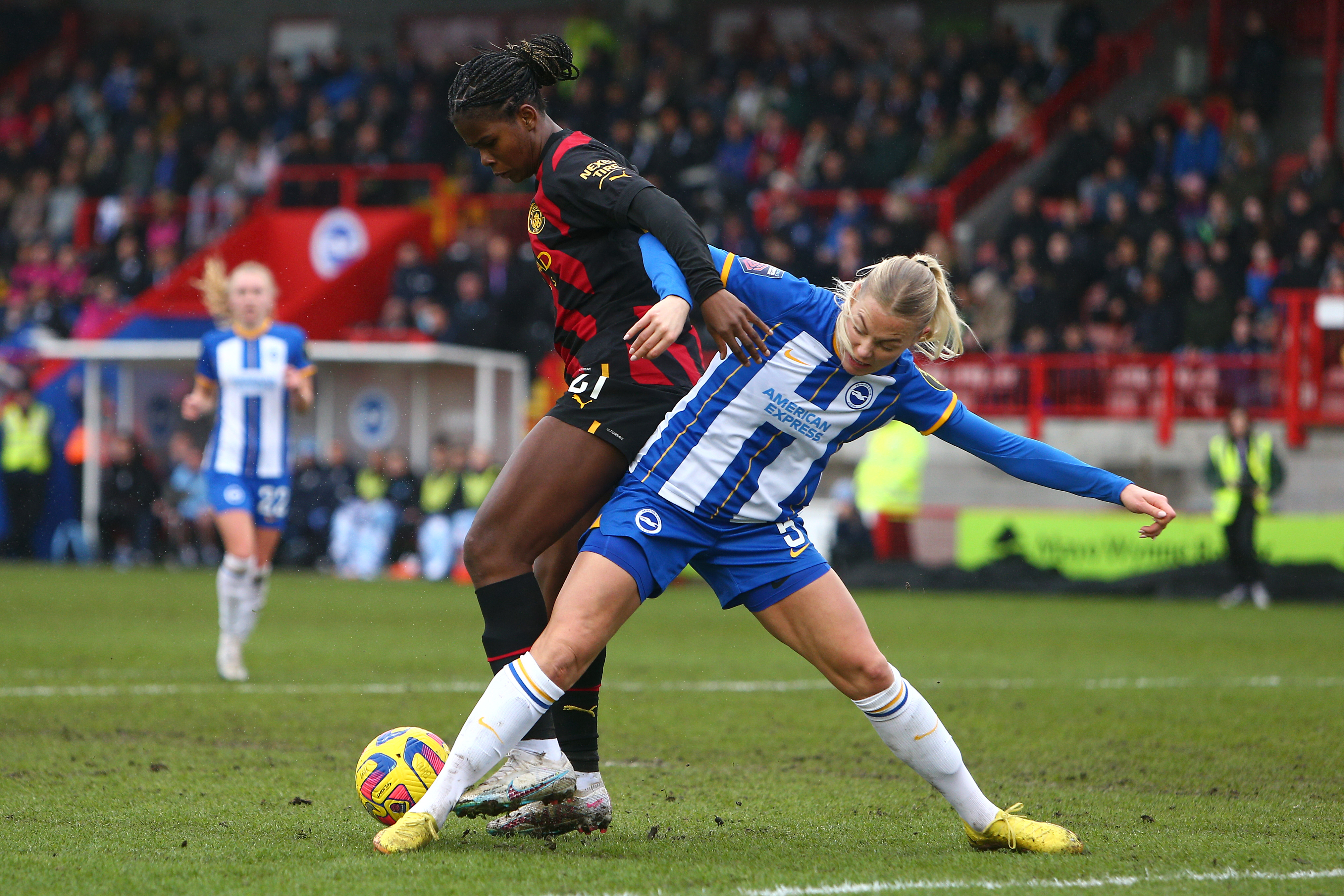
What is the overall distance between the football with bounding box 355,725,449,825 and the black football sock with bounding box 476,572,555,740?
1.08ft

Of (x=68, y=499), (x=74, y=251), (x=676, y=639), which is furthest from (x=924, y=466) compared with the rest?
(x=74, y=251)

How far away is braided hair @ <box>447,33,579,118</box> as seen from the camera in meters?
4.35

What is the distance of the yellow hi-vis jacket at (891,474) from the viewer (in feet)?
51.7

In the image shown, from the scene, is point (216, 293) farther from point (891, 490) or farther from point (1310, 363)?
point (1310, 363)

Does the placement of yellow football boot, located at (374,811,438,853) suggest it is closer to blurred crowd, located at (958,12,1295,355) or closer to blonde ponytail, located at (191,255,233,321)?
blonde ponytail, located at (191,255,233,321)

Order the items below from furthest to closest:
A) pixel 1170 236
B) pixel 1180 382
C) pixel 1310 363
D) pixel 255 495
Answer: pixel 1170 236
pixel 1180 382
pixel 1310 363
pixel 255 495

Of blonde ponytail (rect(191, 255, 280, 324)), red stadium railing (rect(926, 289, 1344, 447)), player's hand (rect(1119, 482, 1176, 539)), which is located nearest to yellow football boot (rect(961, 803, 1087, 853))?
player's hand (rect(1119, 482, 1176, 539))

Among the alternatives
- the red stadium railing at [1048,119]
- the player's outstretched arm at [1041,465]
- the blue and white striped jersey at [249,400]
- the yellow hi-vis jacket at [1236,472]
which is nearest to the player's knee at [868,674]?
the player's outstretched arm at [1041,465]

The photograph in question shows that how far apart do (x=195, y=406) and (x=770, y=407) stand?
5235 millimetres

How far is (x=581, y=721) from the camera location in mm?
4598

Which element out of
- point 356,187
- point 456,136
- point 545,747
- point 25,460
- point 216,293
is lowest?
point 25,460

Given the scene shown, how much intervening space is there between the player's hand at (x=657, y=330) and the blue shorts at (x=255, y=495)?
5.33 m

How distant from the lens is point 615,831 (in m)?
4.59

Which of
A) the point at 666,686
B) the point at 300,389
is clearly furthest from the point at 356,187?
the point at 666,686
